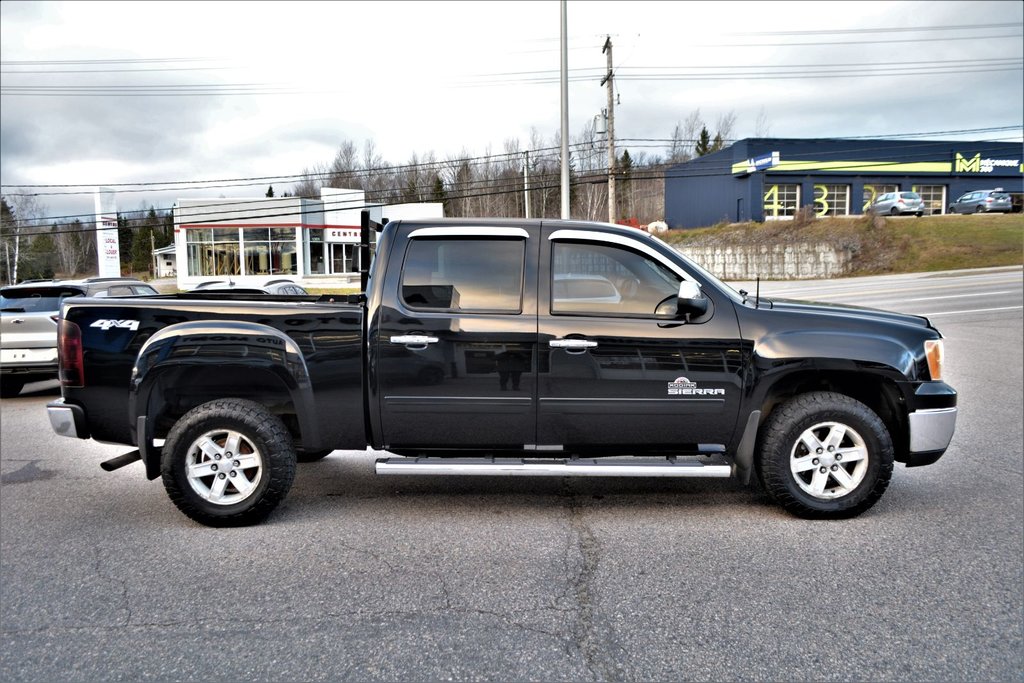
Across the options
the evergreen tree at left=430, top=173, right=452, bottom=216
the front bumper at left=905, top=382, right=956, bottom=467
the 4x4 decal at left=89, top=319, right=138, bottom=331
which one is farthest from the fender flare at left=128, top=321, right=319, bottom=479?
the front bumper at left=905, top=382, right=956, bottom=467

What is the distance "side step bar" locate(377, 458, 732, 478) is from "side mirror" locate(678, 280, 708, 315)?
3.34ft

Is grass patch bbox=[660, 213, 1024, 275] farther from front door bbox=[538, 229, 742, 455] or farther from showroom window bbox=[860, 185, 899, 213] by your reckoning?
front door bbox=[538, 229, 742, 455]

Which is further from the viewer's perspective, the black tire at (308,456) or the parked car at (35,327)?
the parked car at (35,327)

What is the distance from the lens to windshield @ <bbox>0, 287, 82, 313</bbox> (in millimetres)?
8929

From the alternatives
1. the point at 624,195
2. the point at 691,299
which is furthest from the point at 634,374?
the point at 624,195

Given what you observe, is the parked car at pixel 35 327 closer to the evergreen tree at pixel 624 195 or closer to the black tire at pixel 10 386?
the black tire at pixel 10 386

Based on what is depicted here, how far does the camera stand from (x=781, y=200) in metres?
16.5

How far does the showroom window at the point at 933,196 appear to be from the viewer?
675 centimetres

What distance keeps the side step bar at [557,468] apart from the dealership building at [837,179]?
144 inches

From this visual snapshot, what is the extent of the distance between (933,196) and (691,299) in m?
3.90

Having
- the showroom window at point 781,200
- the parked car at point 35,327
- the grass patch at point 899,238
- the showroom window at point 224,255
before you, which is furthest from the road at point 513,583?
the showroom window at point 224,255

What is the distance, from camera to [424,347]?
469 cm

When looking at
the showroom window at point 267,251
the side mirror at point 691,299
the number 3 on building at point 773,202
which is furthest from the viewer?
the showroom window at point 267,251

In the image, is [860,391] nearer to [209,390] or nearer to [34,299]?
[209,390]
